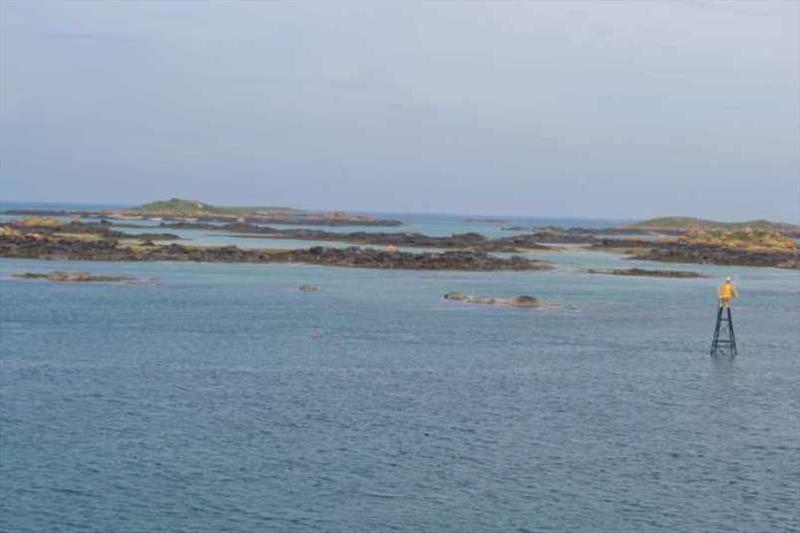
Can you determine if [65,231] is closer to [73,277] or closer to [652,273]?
[73,277]

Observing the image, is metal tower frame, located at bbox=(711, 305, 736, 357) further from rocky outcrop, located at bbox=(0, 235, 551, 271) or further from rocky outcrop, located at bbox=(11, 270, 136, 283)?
rocky outcrop, located at bbox=(0, 235, 551, 271)

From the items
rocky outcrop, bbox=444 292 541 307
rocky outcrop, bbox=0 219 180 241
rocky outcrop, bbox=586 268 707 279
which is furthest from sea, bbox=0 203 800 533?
rocky outcrop, bbox=0 219 180 241

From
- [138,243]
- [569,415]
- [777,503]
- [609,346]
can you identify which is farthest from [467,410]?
[138,243]

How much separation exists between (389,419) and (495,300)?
28697 millimetres

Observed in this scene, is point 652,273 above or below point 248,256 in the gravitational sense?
above

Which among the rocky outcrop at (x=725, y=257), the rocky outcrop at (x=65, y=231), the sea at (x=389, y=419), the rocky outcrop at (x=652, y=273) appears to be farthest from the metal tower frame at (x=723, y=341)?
the rocky outcrop at (x=65, y=231)

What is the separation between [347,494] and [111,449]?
5375mm

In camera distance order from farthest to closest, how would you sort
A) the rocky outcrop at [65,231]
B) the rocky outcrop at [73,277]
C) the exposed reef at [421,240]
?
the exposed reef at [421,240]
the rocky outcrop at [65,231]
the rocky outcrop at [73,277]

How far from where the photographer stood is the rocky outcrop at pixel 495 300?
54.3 m

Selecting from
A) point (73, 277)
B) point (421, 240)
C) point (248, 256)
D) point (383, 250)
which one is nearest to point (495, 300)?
point (73, 277)

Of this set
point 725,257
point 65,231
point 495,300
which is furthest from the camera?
point 65,231

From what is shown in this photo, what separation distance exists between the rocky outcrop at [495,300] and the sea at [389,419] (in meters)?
1.79

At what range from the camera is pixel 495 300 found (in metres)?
55.2

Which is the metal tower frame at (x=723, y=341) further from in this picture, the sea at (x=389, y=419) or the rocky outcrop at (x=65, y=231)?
the rocky outcrop at (x=65, y=231)
